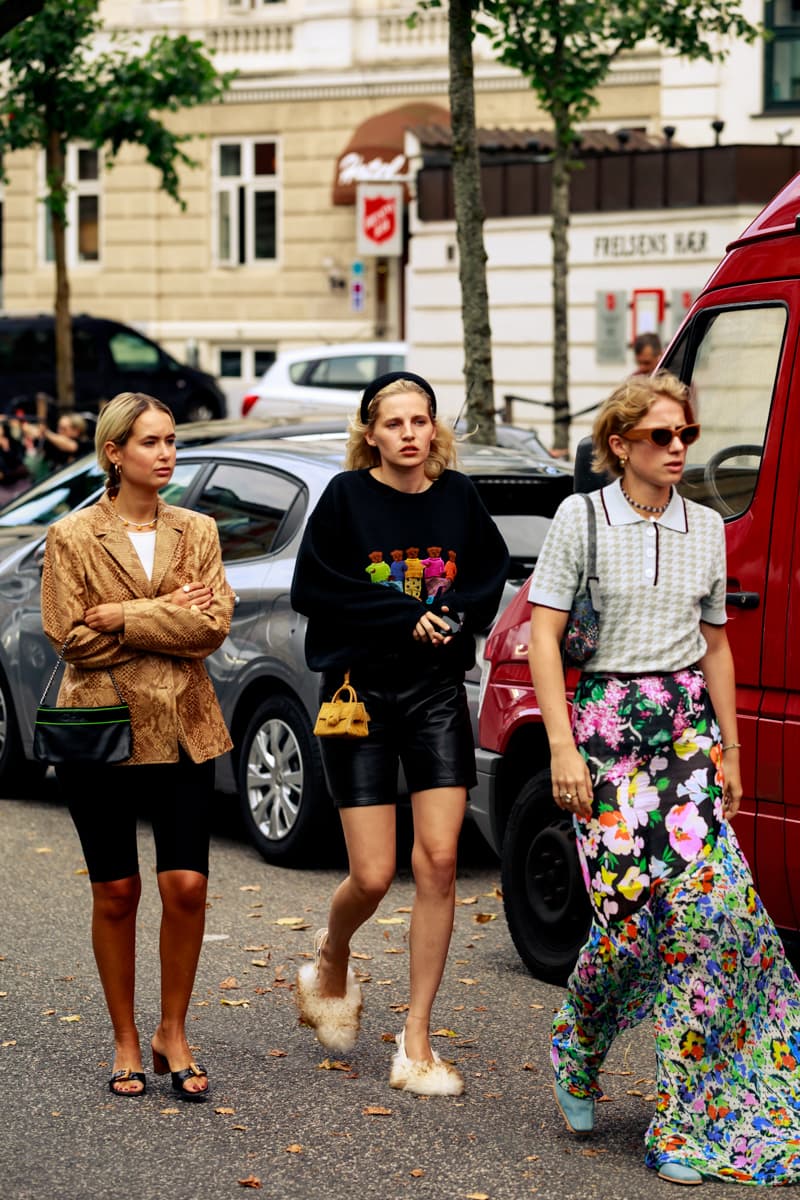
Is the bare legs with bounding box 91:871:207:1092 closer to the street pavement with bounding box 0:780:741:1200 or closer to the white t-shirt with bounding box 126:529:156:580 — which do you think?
the street pavement with bounding box 0:780:741:1200

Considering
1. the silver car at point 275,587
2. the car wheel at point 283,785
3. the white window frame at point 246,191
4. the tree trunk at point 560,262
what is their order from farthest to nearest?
the white window frame at point 246,191
the tree trunk at point 560,262
the car wheel at point 283,785
the silver car at point 275,587

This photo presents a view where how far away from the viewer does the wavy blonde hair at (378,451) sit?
5992 millimetres

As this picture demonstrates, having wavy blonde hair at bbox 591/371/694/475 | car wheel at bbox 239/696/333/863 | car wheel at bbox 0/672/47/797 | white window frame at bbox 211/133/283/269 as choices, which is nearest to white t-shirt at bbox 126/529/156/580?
wavy blonde hair at bbox 591/371/694/475

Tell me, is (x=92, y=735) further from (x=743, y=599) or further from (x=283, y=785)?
(x=283, y=785)

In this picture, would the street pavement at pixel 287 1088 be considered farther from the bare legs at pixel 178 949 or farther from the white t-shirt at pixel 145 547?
the white t-shirt at pixel 145 547

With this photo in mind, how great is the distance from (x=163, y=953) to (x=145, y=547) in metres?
1.06

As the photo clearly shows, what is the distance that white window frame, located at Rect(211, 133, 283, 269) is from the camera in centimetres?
3947

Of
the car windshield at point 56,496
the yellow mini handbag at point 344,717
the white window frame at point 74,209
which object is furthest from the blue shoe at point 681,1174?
the white window frame at point 74,209

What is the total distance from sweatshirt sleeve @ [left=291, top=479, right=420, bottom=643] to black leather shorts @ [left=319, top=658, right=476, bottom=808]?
12 cm

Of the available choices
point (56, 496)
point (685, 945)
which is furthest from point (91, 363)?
point (685, 945)

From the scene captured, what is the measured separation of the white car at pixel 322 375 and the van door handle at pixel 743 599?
20.1m

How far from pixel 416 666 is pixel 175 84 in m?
19.4

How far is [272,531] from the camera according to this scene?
30.2 ft

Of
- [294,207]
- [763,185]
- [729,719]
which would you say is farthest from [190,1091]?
[294,207]
